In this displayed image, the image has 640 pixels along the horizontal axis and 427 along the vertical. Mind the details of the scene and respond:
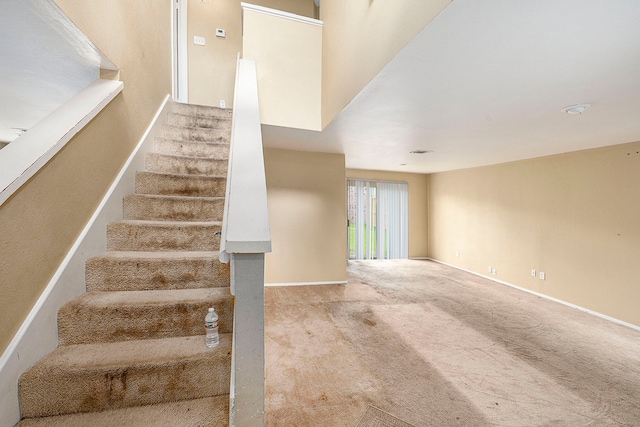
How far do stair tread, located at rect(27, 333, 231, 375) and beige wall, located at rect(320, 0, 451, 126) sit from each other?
1.83m

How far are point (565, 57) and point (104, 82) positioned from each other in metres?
2.69

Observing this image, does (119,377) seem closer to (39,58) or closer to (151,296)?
(151,296)

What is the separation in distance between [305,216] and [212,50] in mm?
3185

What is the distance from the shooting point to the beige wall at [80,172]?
1.03 meters

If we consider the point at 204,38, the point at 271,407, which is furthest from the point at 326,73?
the point at 271,407

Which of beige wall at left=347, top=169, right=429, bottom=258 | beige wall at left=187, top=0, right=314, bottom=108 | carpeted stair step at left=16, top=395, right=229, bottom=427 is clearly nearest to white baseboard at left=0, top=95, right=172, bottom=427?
carpeted stair step at left=16, top=395, right=229, bottom=427

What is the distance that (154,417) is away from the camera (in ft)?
3.33

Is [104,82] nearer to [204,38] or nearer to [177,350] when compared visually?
[177,350]

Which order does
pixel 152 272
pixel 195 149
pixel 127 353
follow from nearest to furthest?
pixel 127 353, pixel 152 272, pixel 195 149

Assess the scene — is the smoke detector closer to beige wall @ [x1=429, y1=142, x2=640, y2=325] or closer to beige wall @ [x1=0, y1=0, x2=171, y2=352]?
beige wall @ [x1=429, y1=142, x2=640, y2=325]

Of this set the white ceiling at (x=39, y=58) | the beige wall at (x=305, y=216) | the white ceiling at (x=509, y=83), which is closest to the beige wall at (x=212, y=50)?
the beige wall at (x=305, y=216)

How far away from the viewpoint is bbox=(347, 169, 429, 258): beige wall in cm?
709

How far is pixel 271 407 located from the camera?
1.78 m

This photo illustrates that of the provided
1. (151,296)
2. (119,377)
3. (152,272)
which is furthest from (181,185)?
(119,377)
